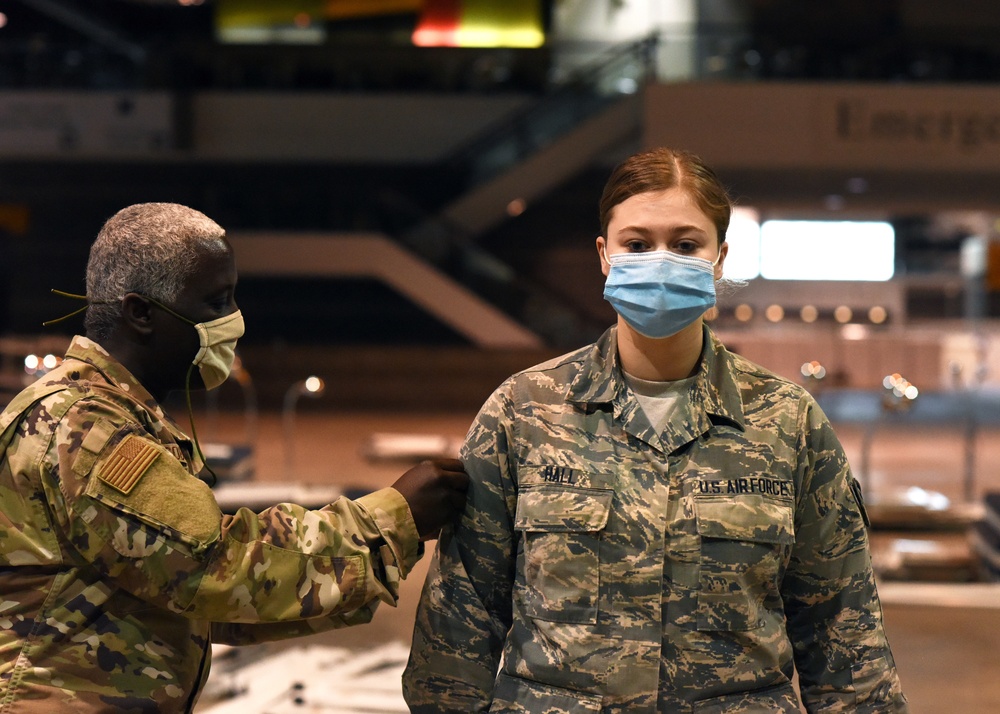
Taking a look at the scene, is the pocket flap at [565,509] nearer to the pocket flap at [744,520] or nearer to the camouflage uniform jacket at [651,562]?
the camouflage uniform jacket at [651,562]

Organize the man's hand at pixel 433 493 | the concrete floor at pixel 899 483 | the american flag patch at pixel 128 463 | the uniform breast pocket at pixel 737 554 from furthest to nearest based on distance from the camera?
the concrete floor at pixel 899 483 → the man's hand at pixel 433 493 → the uniform breast pocket at pixel 737 554 → the american flag patch at pixel 128 463

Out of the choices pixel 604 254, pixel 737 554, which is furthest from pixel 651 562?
pixel 604 254

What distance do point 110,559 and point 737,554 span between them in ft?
3.19

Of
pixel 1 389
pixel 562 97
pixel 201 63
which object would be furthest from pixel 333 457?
pixel 201 63

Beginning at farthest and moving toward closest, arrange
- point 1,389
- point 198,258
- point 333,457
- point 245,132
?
point 245,132 → point 333,457 → point 1,389 → point 198,258

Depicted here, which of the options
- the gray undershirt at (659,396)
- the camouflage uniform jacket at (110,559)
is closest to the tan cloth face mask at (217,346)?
the camouflage uniform jacket at (110,559)

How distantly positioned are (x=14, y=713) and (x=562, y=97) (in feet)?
47.8

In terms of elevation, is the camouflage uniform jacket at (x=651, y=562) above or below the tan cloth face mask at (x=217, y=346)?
below

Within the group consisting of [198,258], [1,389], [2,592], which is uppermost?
[198,258]

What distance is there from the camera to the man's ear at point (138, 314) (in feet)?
5.63

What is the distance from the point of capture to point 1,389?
8602 mm

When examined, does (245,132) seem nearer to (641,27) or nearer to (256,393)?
(256,393)

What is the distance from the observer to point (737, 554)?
67.8 inches

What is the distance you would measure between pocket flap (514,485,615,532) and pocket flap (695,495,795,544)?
0.16 metres
